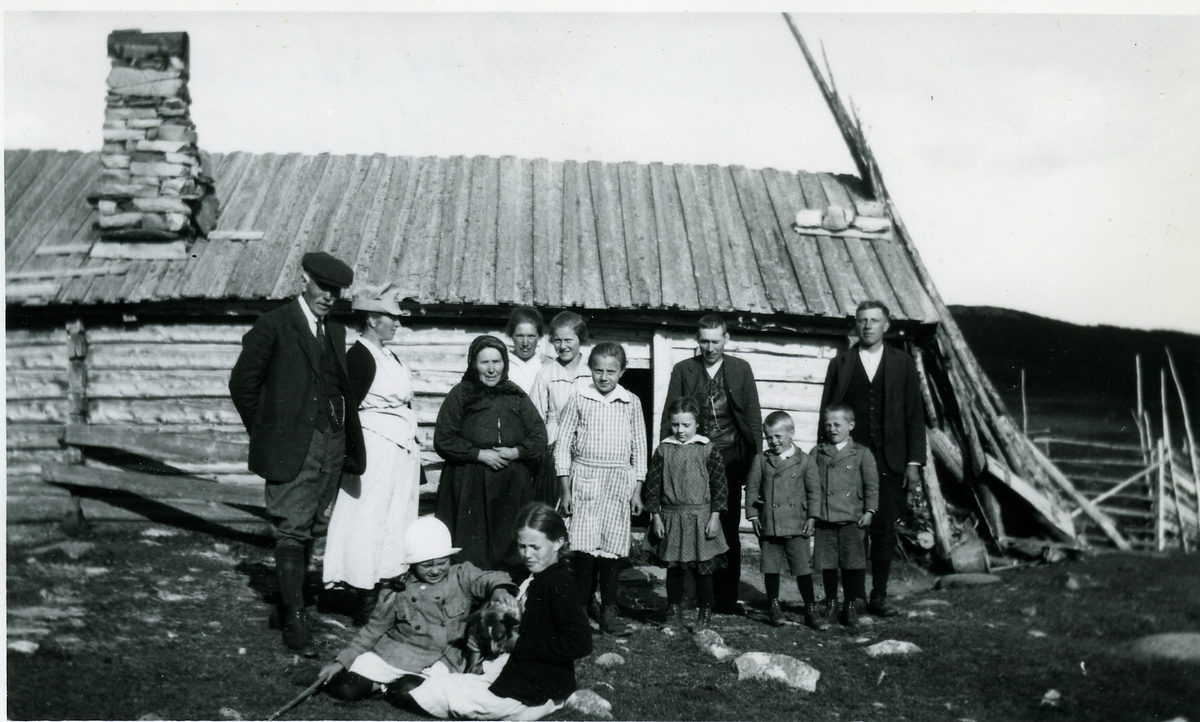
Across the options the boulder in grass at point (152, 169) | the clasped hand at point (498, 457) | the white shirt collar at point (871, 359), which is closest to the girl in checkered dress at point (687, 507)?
the clasped hand at point (498, 457)

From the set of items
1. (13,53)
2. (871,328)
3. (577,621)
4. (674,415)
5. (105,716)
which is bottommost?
(105,716)

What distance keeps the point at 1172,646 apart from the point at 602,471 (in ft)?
9.97

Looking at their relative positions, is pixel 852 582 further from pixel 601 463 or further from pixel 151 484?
pixel 151 484

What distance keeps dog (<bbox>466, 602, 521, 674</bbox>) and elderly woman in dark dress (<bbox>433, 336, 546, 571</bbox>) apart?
0.81 meters

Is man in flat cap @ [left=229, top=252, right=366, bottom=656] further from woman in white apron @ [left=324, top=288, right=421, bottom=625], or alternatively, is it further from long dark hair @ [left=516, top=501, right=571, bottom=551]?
long dark hair @ [left=516, top=501, right=571, bottom=551]

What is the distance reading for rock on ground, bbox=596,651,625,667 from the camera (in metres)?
4.03

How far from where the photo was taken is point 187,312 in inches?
275

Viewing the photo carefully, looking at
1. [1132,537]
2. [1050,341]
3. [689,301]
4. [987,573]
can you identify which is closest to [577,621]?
[689,301]

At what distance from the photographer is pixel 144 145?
7.12m

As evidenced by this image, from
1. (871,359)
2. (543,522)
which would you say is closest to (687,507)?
(543,522)

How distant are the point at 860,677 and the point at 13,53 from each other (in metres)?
5.79

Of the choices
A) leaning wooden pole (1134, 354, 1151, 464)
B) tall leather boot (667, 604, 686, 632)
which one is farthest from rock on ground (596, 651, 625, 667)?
leaning wooden pole (1134, 354, 1151, 464)

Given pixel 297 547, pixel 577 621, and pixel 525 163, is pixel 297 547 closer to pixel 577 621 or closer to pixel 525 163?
pixel 577 621

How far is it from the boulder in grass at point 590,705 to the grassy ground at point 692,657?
0.20 feet
